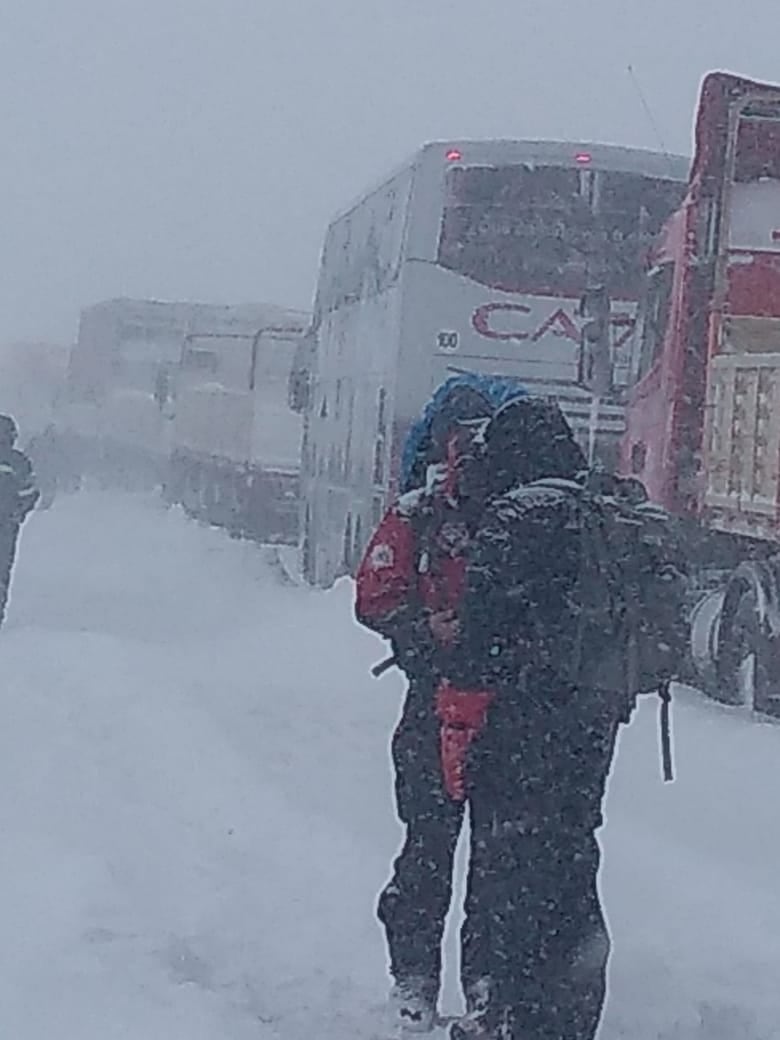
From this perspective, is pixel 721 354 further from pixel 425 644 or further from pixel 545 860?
pixel 545 860

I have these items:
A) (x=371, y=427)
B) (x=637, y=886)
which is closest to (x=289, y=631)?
(x=371, y=427)

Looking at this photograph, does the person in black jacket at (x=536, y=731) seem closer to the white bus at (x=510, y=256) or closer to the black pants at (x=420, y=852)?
the black pants at (x=420, y=852)

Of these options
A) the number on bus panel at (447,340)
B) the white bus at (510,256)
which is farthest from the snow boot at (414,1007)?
the number on bus panel at (447,340)

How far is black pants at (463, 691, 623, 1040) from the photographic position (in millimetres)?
5305

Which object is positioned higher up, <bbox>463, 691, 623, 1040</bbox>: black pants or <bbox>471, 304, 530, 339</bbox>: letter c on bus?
<bbox>471, 304, 530, 339</bbox>: letter c on bus

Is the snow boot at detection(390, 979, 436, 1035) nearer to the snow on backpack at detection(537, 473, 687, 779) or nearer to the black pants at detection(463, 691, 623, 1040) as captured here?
the black pants at detection(463, 691, 623, 1040)

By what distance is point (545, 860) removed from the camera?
5.34 m

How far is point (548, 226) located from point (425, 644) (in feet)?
39.7

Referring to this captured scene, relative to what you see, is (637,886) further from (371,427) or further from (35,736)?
(371,427)

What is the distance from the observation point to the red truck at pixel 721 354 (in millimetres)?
12680

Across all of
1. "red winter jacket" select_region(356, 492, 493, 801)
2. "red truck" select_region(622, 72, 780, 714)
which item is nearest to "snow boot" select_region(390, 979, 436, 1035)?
"red winter jacket" select_region(356, 492, 493, 801)

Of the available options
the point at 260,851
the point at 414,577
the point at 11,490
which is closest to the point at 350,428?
the point at 11,490

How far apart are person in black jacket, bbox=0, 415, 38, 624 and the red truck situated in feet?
13.2

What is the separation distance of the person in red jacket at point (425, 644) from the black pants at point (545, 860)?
0.41ft
